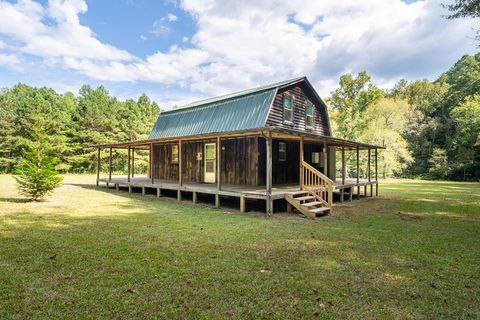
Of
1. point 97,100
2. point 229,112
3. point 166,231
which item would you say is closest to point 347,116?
point 229,112

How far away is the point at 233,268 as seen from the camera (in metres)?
4.16

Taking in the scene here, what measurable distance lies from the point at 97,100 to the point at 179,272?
129ft

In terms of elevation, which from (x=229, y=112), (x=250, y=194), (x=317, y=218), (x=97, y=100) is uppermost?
(x=97, y=100)

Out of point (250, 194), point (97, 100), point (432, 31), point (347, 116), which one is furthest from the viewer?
point (97, 100)

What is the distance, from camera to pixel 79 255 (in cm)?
460

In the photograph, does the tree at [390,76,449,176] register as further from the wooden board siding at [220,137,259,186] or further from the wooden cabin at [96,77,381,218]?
the wooden board siding at [220,137,259,186]

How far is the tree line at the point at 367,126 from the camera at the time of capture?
2947 cm

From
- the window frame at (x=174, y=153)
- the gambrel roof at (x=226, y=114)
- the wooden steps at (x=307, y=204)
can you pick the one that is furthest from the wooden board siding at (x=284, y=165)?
the window frame at (x=174, y=153)

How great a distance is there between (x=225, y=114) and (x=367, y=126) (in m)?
22.4

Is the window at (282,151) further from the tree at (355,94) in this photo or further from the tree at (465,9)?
the tree at (355,94)

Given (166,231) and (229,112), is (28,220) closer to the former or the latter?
(166,231)

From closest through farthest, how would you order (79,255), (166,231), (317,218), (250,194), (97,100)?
(79,255) → (166,231) → (317,218) → (250,194) → (97,100)

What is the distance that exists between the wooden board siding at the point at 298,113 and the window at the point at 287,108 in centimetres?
24

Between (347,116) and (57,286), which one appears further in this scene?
(347,116)
